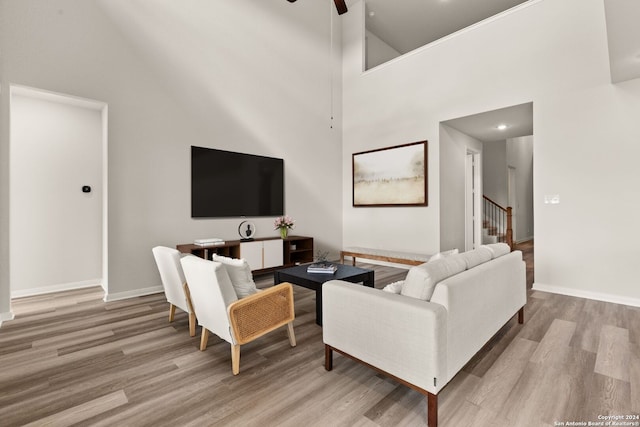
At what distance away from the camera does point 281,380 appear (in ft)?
6.61

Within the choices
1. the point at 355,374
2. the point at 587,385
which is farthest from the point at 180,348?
the point at 587,385

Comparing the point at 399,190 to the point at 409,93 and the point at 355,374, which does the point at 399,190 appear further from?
the point at 355,374

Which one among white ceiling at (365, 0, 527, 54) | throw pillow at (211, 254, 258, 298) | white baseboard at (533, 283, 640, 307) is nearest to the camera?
throw pillow at (211, 254, 258, 298)

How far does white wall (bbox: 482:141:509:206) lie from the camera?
342 inches

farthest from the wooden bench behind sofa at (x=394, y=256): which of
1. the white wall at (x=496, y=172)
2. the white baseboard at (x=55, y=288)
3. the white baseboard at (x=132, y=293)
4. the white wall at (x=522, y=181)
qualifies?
the white wall at (x=522, y=181)

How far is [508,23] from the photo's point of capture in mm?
4379

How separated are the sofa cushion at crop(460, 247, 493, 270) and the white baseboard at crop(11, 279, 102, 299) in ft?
16.0

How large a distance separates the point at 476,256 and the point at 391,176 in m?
3.62

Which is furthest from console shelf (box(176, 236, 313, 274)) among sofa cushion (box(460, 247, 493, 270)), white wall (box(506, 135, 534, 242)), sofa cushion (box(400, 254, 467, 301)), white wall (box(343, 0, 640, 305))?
white wall (box(506, 135, 534, 242))

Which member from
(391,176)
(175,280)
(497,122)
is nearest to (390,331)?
(175,280)

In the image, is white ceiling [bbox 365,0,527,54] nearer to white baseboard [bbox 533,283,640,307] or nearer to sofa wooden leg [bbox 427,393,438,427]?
white baseboard [bbox 533,283,640,307]

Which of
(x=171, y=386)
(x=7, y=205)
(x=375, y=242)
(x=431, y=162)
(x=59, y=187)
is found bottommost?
(x=171, y=386)

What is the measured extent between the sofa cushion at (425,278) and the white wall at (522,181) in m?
8.37

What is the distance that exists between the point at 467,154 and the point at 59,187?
22.9 ft
